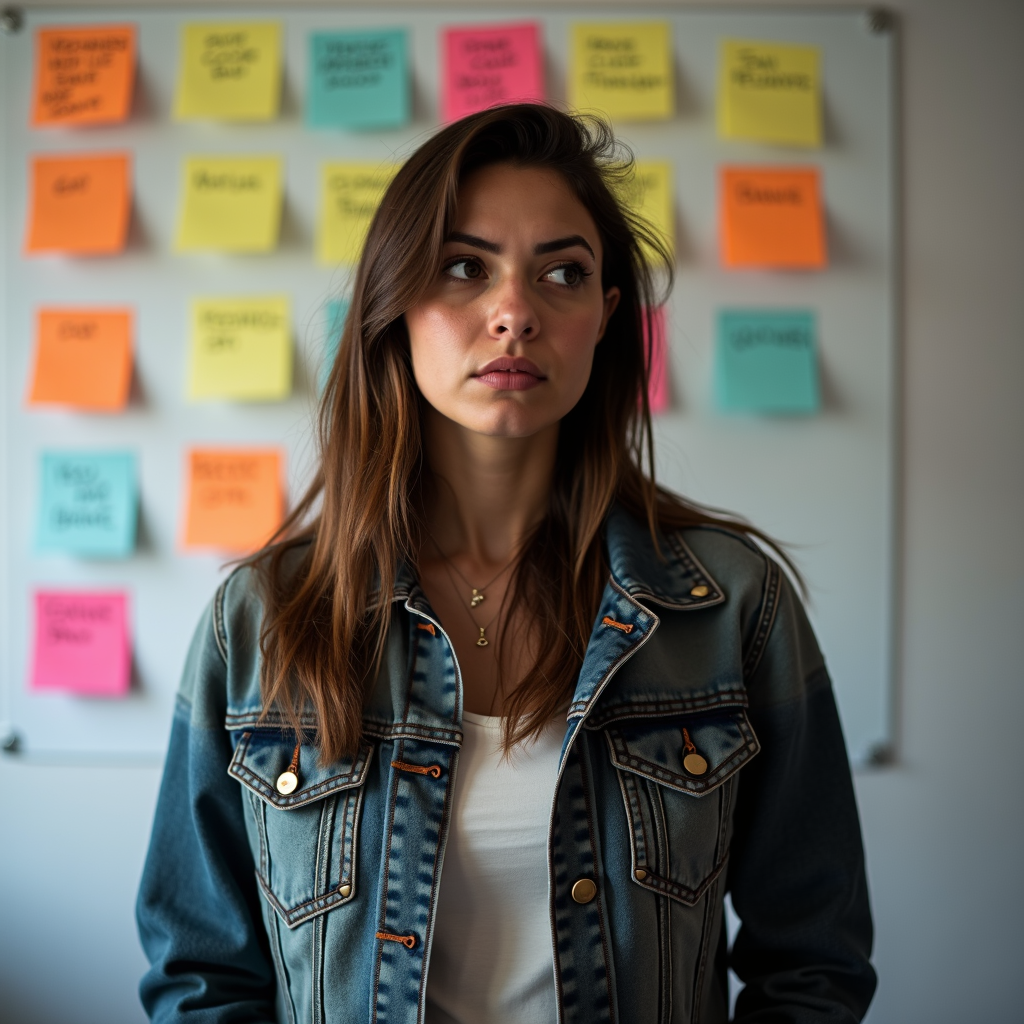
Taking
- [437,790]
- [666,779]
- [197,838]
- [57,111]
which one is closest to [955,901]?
[666,779]

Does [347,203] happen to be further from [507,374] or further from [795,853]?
[795,853]

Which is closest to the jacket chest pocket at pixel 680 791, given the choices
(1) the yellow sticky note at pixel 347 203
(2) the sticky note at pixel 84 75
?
(1) the yellow sticky note at pixel 347 203

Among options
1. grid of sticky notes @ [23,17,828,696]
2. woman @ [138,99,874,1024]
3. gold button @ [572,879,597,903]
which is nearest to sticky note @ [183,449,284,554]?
grid of sticky notes @ [23,17,828,696]

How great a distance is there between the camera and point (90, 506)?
1316mm

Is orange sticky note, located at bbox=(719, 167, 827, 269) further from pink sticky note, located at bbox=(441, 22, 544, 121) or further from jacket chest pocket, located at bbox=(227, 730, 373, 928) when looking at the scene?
jacket chest pocket, located at bbox=(227, 730, 373, 928)

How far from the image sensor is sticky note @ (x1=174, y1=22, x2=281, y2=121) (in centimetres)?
130

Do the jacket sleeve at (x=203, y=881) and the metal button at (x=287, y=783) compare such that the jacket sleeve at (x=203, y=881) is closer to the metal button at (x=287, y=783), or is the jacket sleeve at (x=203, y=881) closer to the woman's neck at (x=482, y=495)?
the metal button at (x=287, y=783)

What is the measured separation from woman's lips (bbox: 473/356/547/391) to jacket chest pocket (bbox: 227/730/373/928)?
14.0 inches

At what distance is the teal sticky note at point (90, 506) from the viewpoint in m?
1.31

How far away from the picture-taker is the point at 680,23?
1302 millimetres

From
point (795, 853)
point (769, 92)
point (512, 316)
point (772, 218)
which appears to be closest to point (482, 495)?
point (512, 316)

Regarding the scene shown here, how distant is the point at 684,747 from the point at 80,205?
1.19m

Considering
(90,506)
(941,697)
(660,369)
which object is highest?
(660,369)

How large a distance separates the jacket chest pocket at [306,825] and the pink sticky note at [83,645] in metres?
0.62
